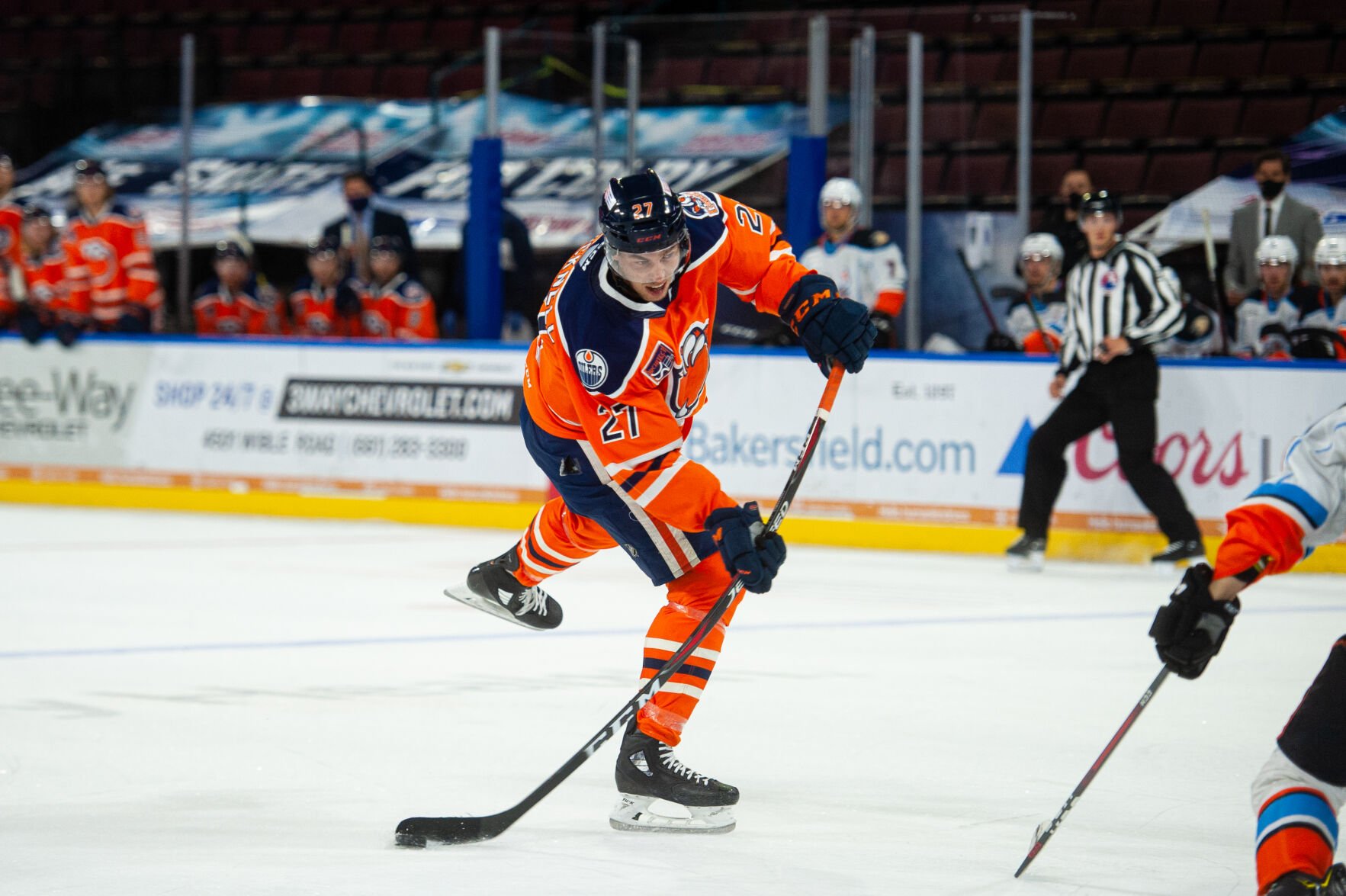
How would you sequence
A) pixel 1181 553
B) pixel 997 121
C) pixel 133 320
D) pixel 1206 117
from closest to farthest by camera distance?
pixel 1181 553
pixel 997 121
pixel 133 320
pixel 1206 117

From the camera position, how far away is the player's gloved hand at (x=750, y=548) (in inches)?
140

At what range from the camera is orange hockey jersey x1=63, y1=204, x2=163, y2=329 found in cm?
1102

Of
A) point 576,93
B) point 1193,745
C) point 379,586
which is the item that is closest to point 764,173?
point 576,93

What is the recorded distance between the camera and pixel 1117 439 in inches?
316

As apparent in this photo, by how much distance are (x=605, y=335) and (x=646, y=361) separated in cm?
10

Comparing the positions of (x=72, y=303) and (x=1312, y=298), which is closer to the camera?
(x=1312, y=298)

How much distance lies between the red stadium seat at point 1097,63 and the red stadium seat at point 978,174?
2.03 m

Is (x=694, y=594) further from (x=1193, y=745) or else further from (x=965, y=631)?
(x=965, y=631)

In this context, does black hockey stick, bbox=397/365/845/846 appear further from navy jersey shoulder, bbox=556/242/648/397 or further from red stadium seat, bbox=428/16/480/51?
red stadium seat, bbox=428/16/480/51

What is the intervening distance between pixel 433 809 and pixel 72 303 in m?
8.26

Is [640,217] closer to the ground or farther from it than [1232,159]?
farther from it

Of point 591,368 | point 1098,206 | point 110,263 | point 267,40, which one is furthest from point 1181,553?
point 267,40

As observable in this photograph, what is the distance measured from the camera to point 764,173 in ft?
32.6

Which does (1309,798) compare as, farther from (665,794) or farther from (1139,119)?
(1139,119)
